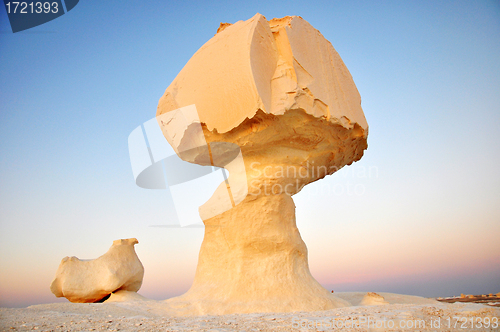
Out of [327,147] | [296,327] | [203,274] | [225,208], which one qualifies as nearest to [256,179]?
[225,208]

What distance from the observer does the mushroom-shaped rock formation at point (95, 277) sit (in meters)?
6.49

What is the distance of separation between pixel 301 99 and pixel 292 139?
887 millimetres

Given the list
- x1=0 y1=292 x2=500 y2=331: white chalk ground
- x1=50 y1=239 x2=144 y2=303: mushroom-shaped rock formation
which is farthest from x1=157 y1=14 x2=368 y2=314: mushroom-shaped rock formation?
x1=0 y1=292 x2=500 y2=331: white chalk ground

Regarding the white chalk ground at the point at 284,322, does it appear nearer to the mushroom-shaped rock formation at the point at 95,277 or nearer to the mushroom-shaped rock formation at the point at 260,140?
the mushroom-shaped rock formation at the point at 260,140

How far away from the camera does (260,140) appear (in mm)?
5859

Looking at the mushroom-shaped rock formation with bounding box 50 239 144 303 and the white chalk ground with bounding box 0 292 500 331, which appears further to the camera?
the mushroom-shaped rock formation with bounding box 50 239 144 303

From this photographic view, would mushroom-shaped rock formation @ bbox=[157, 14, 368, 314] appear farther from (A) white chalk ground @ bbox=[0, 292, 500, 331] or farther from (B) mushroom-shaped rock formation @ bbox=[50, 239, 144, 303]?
(A) white chalk ground @ bbox=[0, 292, 500, 331]

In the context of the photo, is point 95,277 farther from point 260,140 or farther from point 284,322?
point 284,322

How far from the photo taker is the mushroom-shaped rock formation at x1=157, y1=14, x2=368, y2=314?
17.8ft

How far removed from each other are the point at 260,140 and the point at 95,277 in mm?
4314

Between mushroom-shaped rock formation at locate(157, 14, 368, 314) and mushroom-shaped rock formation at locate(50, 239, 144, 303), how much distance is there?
1.44m

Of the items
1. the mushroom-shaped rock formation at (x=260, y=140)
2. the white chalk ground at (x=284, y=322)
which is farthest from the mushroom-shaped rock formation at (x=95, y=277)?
the white chalk ground at (x=284, y=322)

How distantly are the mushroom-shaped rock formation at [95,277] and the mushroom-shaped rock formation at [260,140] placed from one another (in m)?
1.44

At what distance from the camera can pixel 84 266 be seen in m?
6.71
